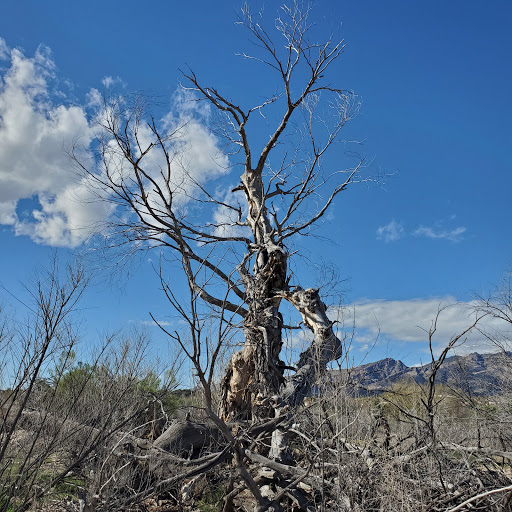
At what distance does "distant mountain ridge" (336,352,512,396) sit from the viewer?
6.85 meters

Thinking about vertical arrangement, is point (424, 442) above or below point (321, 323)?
below

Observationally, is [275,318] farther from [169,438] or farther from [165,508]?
[165,508]

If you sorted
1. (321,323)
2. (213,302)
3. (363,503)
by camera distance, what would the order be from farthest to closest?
(213,302), (321,323), (363,503)

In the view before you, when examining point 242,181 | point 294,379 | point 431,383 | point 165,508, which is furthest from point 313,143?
point 165,508

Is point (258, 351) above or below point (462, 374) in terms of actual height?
above

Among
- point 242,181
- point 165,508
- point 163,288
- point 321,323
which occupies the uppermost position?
point 242,181

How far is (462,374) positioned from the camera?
8.34 metres

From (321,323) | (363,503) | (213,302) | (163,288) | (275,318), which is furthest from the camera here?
(213,302)

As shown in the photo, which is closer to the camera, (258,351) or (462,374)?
(258,351)

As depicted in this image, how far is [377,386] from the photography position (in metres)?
7.00

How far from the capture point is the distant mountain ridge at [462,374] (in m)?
6.85

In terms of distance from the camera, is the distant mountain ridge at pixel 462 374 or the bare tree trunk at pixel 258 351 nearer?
the distant mountain ridge at pixel 462 374

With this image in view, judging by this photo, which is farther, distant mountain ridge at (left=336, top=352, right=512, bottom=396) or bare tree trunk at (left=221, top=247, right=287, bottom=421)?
bare tree trunk at (left=221, top=247, right=287, bottom=421)

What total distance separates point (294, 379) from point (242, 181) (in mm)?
5185
